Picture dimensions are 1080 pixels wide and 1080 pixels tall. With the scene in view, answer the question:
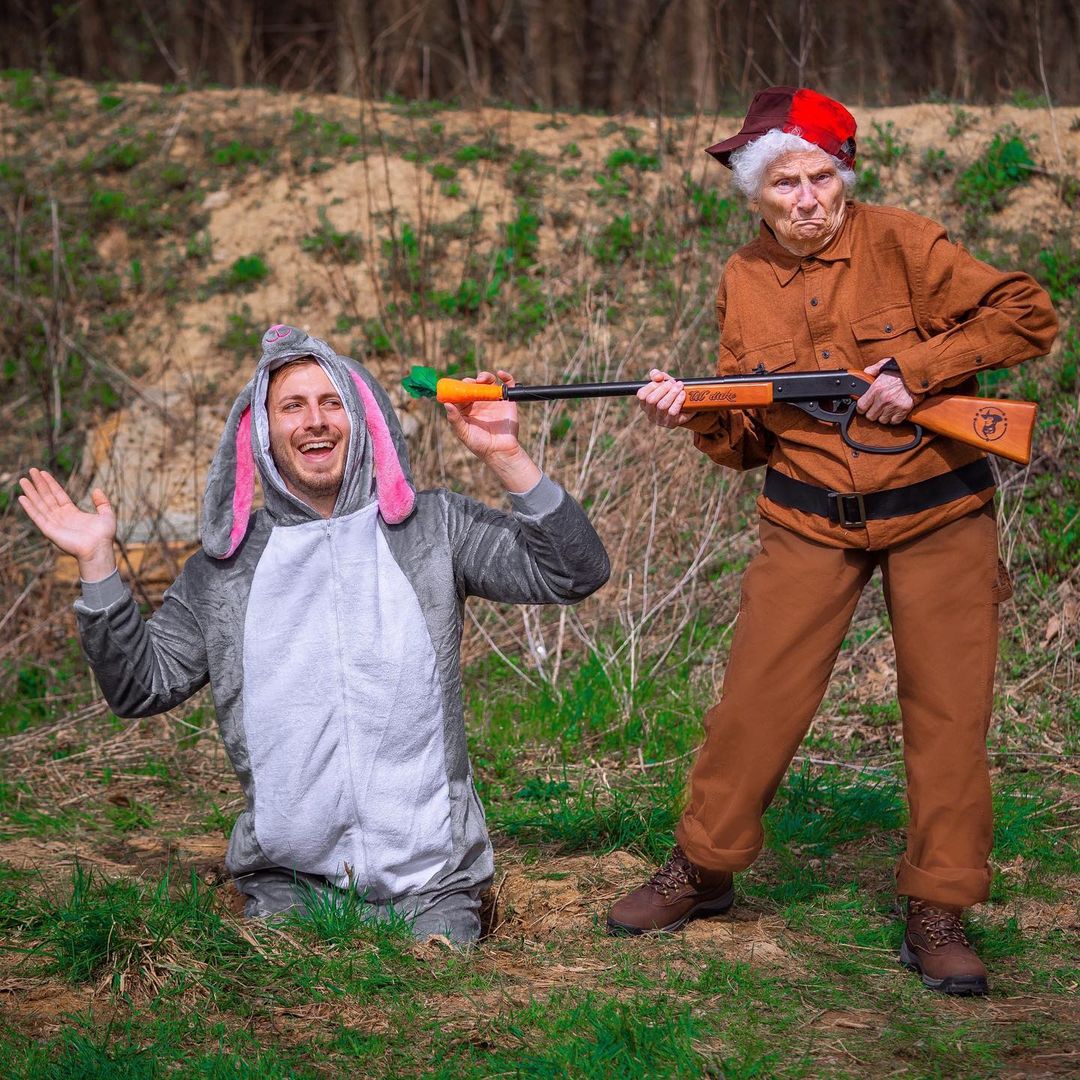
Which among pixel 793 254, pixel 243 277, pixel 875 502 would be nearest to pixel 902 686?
pixel 875 502

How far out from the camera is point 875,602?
688 cm

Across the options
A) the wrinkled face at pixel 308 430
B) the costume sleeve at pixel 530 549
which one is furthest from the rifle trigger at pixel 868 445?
the wrinkled face at pixel 308 430

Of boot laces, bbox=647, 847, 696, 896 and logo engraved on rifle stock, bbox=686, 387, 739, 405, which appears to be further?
boot laces, bbox=647, 847, 696, 896

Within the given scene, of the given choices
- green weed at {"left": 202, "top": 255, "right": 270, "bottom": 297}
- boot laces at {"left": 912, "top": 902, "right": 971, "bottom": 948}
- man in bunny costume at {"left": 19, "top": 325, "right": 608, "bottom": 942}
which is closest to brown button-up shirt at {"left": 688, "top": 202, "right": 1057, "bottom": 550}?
man in bunny costume at {"left": 19, "top": 325, "right": 608, "bottom": 942}

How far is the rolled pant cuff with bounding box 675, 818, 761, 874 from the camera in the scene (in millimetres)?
3812

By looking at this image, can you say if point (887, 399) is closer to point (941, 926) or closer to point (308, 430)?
point (941, 926)

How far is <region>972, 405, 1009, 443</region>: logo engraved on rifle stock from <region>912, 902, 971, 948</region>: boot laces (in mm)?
1240

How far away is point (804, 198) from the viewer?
354 cm

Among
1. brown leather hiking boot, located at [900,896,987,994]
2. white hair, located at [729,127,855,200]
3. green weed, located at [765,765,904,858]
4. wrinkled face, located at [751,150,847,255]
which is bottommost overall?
green weed, located at [765,765,904,858]

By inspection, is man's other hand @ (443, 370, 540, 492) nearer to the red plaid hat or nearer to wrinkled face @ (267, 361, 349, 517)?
wrinkled face @ (267, 361, 349, 517)

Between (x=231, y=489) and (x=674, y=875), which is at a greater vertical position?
(x=231, y=489)

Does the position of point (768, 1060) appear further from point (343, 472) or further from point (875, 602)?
point (875, 602)

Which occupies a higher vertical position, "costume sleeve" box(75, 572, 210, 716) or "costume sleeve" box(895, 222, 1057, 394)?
"costume sleeve" box(895, 222, 1057, 394)

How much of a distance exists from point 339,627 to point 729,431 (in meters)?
1.21
